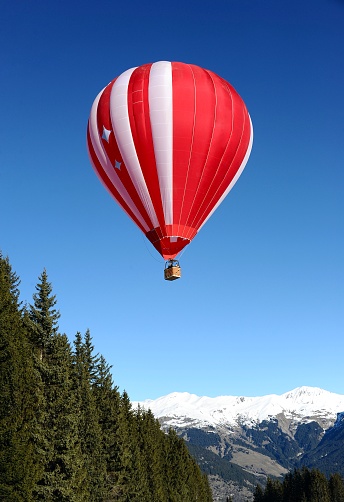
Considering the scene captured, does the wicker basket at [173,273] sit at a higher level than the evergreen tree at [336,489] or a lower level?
higher

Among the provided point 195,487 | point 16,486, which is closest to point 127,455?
point 16,486

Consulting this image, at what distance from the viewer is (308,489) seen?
146 m

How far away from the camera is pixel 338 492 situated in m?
149

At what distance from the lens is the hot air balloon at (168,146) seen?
4494 cm

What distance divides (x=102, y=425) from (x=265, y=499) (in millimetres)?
127633

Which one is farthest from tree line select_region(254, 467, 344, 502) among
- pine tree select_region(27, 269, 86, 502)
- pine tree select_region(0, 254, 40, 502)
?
pine tree select_region(0, 254, 40, 502)

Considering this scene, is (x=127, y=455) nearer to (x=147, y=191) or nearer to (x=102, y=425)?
(x=102, y=425)

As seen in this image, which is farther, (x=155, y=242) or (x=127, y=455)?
(x=127, y=455)

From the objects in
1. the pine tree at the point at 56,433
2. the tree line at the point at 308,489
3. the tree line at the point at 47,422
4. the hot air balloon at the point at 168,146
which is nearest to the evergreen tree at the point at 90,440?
the tree line at the point at 47,422

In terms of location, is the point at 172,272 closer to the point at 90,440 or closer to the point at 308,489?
the point at 90,440

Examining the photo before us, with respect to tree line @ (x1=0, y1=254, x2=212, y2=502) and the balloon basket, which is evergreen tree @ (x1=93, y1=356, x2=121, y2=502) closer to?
tree line @ (x1=0, y1=254, x2=212, y2=502)

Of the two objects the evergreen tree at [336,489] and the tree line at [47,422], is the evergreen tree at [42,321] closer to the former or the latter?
the tree line at [47,422]

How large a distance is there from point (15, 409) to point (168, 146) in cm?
2296

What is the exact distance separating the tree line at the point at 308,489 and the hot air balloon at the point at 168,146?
117999 mm
